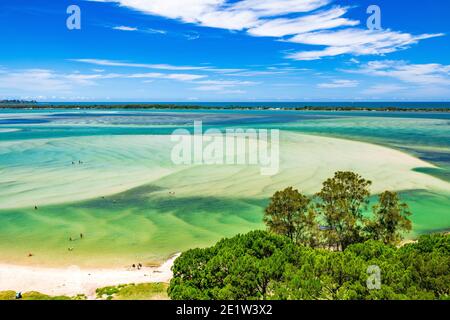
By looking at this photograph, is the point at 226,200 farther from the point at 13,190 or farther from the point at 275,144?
the point at 275,144

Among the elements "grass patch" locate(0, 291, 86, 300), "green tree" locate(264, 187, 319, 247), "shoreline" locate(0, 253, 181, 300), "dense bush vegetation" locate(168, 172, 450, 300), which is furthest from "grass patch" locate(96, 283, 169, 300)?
"green tree" locate(264, 187, 319, 247)

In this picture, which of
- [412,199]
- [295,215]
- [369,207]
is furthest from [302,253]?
[412,199]

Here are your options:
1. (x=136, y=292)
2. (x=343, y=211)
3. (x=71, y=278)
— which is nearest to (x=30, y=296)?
(x=71, y=278)

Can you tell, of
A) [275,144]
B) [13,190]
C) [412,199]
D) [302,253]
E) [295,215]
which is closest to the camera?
[302,253]

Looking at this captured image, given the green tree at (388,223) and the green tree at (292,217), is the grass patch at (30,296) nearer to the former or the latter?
the green tree at (292,217)

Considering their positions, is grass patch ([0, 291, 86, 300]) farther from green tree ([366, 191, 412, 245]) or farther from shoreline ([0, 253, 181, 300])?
green tree ([366, 191, 412, 245])

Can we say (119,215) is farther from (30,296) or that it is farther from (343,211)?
(343,211)
